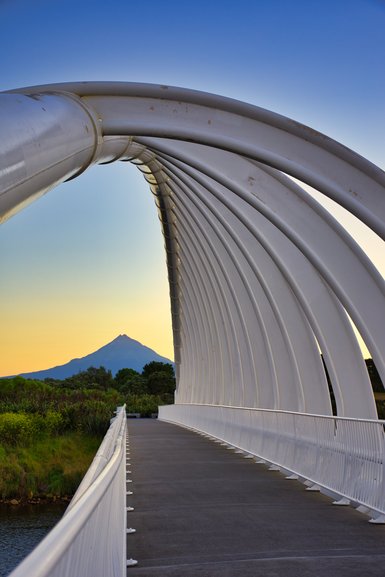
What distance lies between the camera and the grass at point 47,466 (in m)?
47.0

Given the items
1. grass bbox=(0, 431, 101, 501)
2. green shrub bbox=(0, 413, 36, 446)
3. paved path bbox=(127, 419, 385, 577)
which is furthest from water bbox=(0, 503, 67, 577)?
paved path bbox=(127, 419, 385, 577)

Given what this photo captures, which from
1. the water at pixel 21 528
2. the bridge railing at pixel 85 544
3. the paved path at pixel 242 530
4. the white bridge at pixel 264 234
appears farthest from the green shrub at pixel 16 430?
the bridge railing at pixel 85 544

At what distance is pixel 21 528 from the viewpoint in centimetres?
3628

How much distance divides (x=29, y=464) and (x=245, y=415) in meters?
34.3

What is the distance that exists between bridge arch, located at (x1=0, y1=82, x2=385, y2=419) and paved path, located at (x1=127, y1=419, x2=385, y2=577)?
4021 mm

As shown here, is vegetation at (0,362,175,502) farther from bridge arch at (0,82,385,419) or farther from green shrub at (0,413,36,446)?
bridge arch at (0,82,385,419)

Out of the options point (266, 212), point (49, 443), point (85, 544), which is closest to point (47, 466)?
point (49, 443)

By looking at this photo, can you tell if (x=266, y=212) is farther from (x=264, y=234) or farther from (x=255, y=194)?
(x=264, y=234)

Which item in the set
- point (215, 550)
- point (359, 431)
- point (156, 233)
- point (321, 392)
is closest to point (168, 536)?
point (215, 550)

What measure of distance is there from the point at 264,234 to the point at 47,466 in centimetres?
3423

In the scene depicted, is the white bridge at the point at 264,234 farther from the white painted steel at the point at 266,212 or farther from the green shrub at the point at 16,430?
the green shrub at the point at 16,430

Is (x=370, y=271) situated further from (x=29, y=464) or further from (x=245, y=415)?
(x=29, y=464)

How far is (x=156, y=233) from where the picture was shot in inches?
2261

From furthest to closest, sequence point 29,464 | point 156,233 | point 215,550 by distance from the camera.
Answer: point 156,233 → point 29,464 → point 215,550
